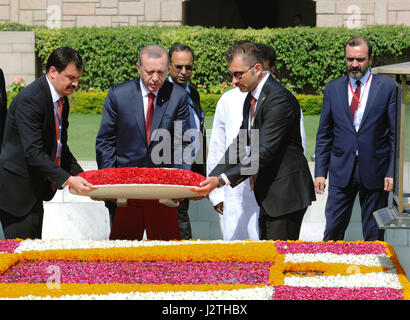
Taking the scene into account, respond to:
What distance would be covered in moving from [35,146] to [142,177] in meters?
0.95

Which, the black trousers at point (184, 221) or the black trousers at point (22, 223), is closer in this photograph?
the black trousers at point (22, 223)

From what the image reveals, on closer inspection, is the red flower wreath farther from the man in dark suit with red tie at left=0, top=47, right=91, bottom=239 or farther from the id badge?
the id badge

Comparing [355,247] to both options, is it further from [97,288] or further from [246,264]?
[97,288]

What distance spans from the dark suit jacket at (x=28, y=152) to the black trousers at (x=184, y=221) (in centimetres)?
162

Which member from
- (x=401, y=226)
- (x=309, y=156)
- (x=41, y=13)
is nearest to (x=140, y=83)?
(x=401, y=226)

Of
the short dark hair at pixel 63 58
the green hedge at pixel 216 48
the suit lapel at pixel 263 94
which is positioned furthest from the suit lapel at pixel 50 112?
the green hedge at pixel 216 48

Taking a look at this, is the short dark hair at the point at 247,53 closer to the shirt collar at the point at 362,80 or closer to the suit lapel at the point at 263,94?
the suit lapel at the point at 263,94

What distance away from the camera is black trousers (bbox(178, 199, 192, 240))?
6.98 m

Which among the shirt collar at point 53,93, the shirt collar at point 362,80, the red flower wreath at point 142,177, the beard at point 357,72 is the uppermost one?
the beard at point 357,72

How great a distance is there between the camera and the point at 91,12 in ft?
69.6

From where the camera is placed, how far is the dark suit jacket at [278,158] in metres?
5.43

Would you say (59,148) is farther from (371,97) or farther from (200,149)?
(371,97)

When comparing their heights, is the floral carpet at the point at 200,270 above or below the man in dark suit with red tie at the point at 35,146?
below

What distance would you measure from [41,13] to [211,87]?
6.12 metres
